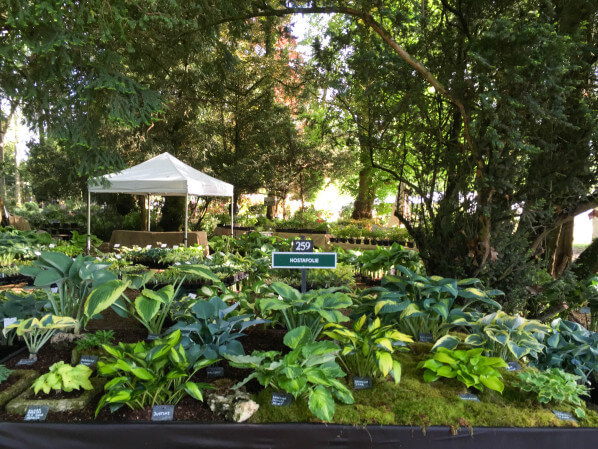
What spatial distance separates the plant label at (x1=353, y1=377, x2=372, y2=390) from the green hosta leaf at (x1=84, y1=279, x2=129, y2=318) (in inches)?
55.2

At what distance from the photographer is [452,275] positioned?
3338 millimetres

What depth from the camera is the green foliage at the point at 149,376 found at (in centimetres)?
186

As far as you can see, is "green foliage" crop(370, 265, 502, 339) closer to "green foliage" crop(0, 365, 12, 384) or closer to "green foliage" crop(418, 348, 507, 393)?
"green foliage" crop(418, 348, 507, 393)

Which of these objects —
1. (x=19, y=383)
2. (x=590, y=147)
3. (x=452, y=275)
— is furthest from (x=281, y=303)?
(x=590, y=147)

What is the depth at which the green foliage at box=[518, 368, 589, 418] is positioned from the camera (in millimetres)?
2068

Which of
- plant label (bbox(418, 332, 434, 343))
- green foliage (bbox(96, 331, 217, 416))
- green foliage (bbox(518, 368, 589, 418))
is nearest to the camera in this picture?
green foliage (bbox(96, 331, 217, 416))

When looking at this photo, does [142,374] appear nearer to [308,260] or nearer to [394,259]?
[308,260]

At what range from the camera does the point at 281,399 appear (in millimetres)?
1979

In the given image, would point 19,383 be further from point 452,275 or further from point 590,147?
point 590,147

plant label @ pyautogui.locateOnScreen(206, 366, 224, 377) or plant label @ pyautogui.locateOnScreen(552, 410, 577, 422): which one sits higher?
plant label @ pyautogui.locateOnScreen(206, 366, 224, 377)

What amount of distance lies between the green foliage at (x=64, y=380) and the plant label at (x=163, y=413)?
0.36 m

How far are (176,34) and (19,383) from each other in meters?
3.80

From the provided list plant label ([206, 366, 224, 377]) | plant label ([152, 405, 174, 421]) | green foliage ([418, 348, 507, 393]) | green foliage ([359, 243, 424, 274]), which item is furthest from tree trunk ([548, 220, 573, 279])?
plant label ([152, 405, 174, 421])

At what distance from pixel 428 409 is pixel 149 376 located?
1.32 metres
